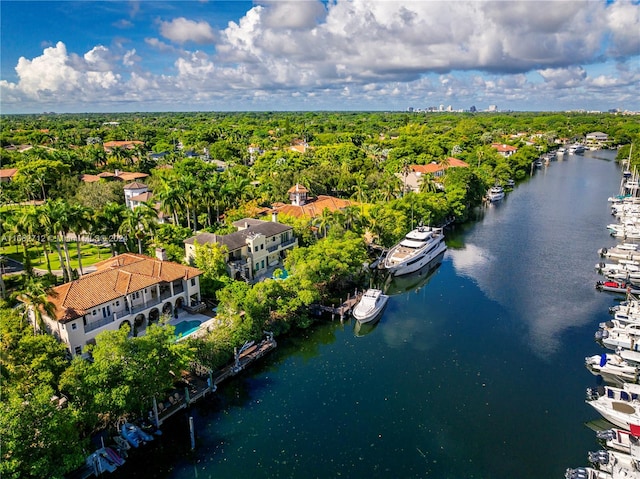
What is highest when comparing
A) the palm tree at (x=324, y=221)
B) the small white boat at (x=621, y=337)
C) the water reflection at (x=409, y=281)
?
the palm tree at (x=324, y=221)

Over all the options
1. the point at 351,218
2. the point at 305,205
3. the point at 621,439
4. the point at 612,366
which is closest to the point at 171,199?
the point at 305,205

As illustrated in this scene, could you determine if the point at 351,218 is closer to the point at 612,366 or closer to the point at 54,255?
the point at 612,366

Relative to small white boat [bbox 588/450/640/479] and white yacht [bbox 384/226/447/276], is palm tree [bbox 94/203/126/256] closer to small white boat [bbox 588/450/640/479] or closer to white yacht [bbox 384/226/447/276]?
white yacht [bbox 384/226/447/276]

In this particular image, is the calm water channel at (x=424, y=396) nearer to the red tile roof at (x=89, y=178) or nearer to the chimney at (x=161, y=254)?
the chimney at (x=161, y=254)

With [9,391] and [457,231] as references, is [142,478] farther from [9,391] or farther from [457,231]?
[457,231]

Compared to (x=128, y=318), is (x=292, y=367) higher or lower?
lower

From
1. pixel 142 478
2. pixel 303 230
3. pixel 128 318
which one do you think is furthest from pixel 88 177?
pixel 142 478

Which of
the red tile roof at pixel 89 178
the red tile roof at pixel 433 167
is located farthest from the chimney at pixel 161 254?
the red tile roof at pixel 433 167
